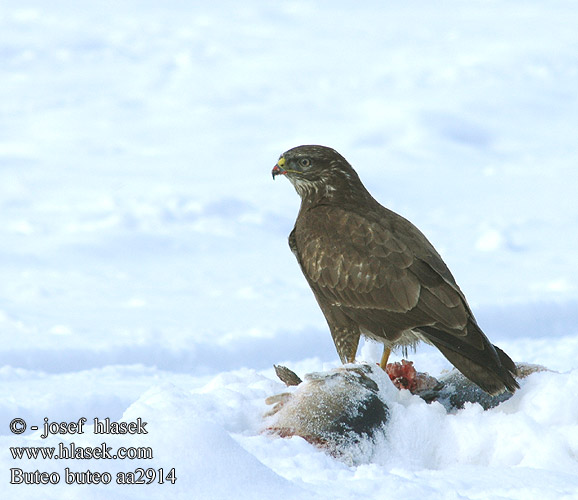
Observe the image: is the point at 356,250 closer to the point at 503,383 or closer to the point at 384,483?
the point at 503,383

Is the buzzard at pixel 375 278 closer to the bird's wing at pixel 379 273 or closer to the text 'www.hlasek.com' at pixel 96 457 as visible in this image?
the bird's wing at pixel 379 273

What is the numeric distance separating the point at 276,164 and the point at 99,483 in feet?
18.5

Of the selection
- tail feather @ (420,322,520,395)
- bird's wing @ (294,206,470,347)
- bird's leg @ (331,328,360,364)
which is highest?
bird's wing @ (294,206,470,347)

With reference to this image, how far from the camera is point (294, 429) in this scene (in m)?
7.81

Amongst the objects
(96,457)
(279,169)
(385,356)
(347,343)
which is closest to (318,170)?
(279,169)

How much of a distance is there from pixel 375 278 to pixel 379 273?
7cm

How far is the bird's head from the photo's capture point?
10211 millimetres

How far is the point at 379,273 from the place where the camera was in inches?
361

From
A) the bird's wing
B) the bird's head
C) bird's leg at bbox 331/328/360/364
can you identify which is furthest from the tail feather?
the bird's head

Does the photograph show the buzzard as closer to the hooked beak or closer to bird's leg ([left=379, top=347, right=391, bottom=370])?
bird's leg ([left=379, top=347, right=391, bottom=370])

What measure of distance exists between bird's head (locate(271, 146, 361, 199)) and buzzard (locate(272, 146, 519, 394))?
0.04 ft

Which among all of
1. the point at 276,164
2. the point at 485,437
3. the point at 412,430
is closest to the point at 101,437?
the point at 412,430

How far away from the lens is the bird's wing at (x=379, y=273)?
8.93 m

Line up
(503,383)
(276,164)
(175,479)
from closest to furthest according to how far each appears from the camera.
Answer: (175,479) < (503,383) < (276,164)
